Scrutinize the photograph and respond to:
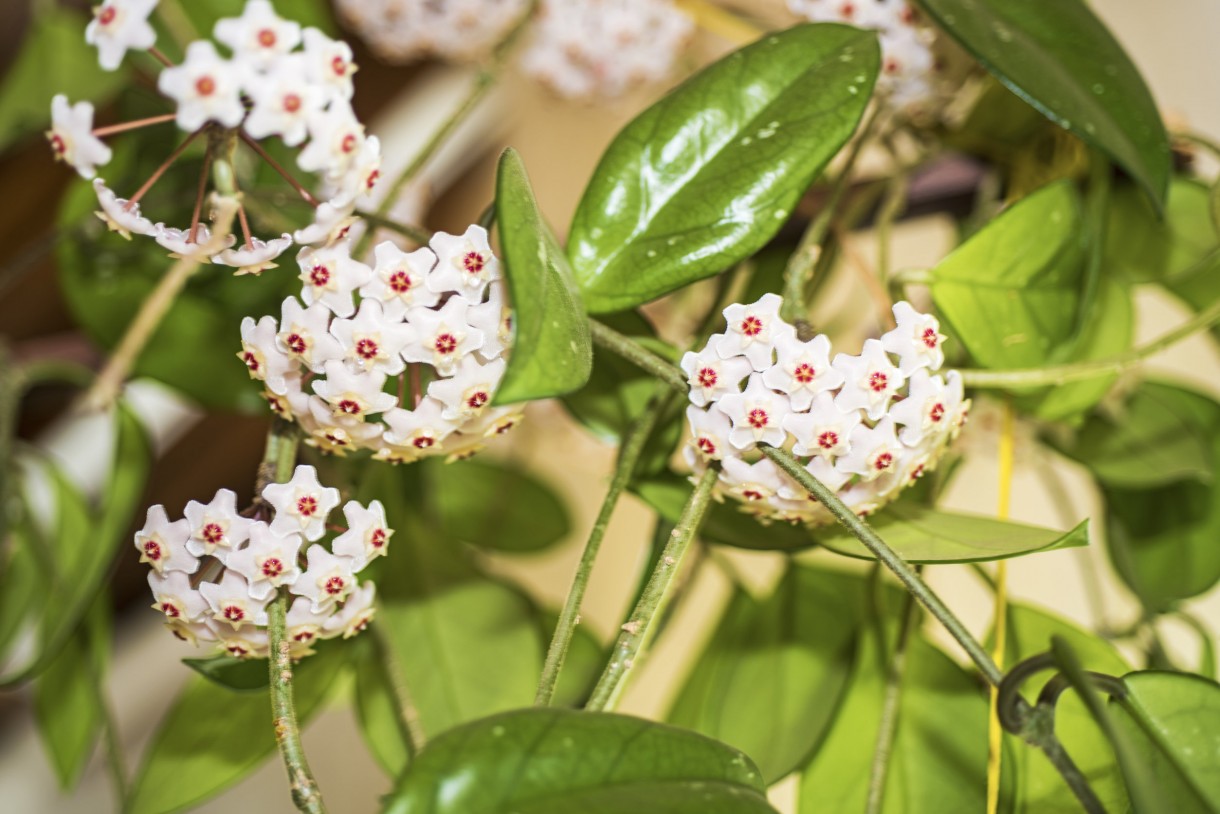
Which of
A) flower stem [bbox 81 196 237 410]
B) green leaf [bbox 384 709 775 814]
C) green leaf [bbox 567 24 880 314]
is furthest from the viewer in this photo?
flower stem [bbox 81 196 237 410]

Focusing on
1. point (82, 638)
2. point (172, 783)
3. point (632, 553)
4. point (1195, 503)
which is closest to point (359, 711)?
point (172, 783)

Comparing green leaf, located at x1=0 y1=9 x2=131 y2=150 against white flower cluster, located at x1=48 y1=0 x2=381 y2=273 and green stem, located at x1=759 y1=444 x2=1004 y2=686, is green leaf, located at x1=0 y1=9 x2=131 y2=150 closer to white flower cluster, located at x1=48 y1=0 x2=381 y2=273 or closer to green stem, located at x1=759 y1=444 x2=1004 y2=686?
white flower cluster, located at x1=48 y1=0 x2=381 y2=273

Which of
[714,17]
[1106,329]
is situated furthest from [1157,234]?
[714,17]

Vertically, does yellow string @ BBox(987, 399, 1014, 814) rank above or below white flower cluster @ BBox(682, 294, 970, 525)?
below

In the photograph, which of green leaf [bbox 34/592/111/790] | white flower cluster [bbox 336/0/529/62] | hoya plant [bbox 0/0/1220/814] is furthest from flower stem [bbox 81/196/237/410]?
white flower cluster [bbox 336/0/529/62]

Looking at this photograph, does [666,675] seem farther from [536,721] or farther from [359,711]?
[536,721]

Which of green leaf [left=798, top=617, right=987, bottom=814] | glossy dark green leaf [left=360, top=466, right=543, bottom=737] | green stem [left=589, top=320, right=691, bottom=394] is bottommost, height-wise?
glossy dark green leaf [left=360, top=466, right=543, bottom=737]

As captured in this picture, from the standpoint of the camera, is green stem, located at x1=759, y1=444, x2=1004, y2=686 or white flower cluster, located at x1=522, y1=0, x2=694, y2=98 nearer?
green stem, located at x1=759, y1=444, x2=1004, y2=686
